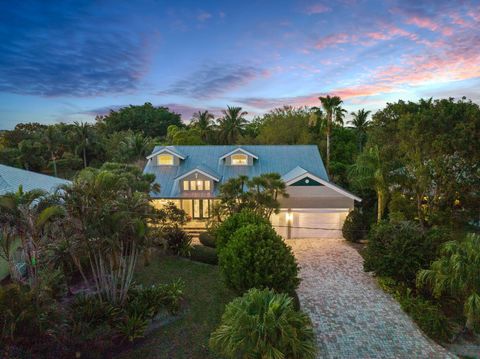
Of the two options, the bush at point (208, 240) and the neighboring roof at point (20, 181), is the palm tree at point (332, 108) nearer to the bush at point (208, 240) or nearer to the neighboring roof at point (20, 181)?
the bush at point (208, 240)

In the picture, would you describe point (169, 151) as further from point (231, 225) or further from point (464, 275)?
point (464, 275)

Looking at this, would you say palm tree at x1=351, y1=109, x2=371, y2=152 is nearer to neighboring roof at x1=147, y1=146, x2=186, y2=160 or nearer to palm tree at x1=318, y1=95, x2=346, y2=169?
palm tree at x1=318, y1=95, x2=346, y2=169

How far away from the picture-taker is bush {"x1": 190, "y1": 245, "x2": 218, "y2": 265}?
2021 centimetres

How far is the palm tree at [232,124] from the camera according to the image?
48281mm

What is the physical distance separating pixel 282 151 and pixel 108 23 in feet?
67.4

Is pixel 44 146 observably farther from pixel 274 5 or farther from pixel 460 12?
pixel 460 12

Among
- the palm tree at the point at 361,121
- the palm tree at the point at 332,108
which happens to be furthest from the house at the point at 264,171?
the palm tree at the point at 361,121

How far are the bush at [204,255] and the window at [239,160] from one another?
12.2 metres

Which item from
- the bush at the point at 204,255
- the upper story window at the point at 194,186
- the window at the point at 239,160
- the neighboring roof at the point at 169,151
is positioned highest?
the neighboring roof at the point at 169,151

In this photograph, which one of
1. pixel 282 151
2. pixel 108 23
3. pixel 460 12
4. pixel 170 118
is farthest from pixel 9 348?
pixel 170 118

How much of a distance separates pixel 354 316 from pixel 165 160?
2315 centimetres

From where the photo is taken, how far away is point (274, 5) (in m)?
17.7

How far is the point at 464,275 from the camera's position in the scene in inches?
484

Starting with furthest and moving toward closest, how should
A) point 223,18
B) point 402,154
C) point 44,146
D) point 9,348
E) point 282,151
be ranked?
1. point 44,146
2. point 282,151
3. point 402,154
4. point 223,18
5. point 9,348
